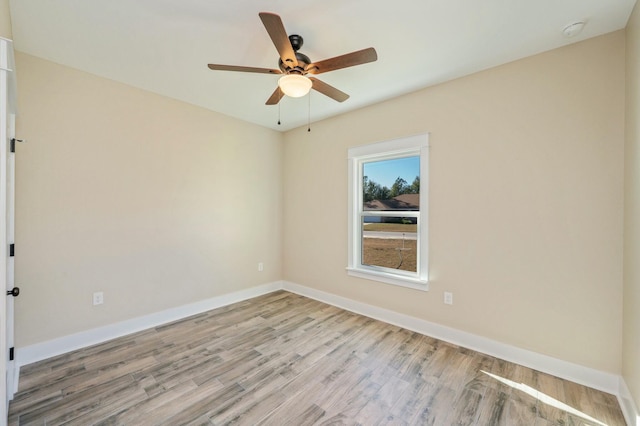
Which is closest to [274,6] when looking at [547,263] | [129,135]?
[129,135]

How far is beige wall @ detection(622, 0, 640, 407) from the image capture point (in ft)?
5.38

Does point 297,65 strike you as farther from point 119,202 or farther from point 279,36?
point 119,202

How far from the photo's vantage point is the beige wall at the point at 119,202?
92.4 inches

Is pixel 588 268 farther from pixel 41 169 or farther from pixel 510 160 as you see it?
pixel 41 169

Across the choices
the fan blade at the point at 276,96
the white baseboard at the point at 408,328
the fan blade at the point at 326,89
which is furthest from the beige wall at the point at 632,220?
the fan blade at the point at 276,96

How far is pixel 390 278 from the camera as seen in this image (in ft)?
10.5

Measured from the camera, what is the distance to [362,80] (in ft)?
8.82

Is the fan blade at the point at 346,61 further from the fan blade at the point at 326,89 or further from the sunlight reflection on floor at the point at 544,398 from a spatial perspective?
the sunlight reflection on floor at the point at 544,398

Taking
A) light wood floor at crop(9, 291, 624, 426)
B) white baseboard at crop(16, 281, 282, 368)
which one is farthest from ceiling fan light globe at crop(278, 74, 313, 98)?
white baseboard at crop(16, 281, 282, 368)

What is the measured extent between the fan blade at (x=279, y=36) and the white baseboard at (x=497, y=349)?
2.82 m

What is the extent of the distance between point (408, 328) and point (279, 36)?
119 inches

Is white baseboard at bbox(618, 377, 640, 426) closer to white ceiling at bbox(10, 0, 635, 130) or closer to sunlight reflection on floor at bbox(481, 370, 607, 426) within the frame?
sunlight reflection on floor at bbox(481, 370, 607, 426)

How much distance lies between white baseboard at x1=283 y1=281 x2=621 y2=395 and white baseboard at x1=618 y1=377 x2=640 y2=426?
0.08 metres

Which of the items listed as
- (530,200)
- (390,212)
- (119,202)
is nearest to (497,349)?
(530,200)
